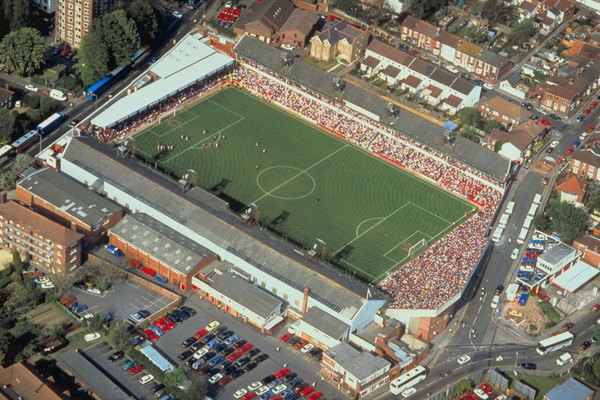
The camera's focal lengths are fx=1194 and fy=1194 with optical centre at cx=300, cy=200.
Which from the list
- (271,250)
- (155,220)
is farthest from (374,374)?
(155,220)

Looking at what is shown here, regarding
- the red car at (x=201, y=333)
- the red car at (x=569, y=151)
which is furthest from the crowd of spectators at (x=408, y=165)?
the red car at (x=201, y=333)

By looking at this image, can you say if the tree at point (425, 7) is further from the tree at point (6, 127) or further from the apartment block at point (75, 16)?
the tree at point (6, 127)

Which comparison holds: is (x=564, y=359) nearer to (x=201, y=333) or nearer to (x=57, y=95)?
(x=201, y=333)

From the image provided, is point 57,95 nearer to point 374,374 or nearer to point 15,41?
point 15,41

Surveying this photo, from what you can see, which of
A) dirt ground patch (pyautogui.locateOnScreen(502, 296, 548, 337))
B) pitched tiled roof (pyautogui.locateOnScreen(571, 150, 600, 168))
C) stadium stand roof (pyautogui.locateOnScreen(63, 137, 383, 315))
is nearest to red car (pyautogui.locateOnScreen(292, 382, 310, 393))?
stadium stand roof (pyautogui.locateOnScreen(63, 137, 383, 315))

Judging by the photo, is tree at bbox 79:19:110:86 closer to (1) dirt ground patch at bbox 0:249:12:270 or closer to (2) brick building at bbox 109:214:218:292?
(2) brick building at bbox 109:214:218:292
